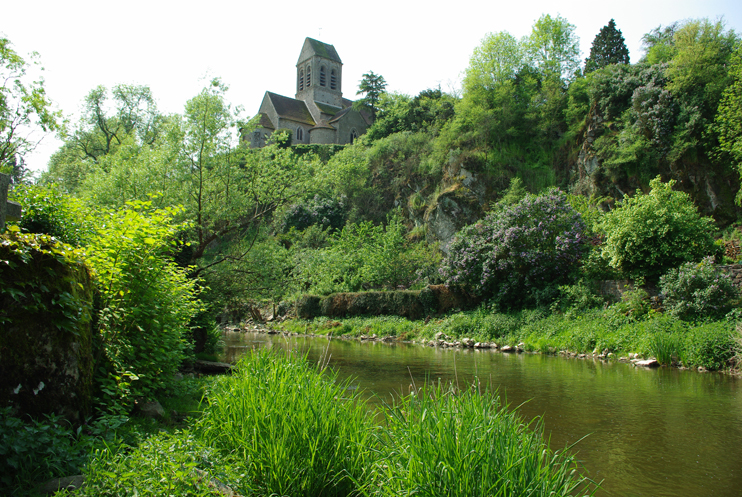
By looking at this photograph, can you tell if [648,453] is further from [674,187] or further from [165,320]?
[674,187]

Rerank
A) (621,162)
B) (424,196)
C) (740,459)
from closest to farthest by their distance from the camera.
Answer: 1. (740,459)
2. (621,162)
3. (424,196)

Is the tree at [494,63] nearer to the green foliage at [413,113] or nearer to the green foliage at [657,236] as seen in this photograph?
the green foliage at [413,113]

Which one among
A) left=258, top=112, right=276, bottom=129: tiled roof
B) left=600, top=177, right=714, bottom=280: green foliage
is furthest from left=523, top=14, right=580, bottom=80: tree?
left=258, top=112, right=276, bottom=129: tiled roof

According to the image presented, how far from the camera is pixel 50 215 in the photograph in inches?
216

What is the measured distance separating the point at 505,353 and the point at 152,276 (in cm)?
1368

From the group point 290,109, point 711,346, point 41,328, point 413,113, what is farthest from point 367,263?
point 290,109

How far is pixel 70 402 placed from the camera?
450cm

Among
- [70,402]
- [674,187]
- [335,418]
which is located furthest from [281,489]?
[674,187]

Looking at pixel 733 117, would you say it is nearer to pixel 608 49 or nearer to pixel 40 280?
pixel 608 49

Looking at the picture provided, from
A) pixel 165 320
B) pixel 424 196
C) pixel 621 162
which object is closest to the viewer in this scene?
pixel 165 320

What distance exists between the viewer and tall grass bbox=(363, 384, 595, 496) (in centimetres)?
305

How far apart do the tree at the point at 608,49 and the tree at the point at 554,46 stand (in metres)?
1.77

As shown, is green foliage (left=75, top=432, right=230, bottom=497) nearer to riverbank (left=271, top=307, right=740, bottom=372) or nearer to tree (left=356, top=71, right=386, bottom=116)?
riverbank (left=271, top=307, right=740, bottom=372)

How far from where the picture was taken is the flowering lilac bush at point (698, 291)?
12969mm
